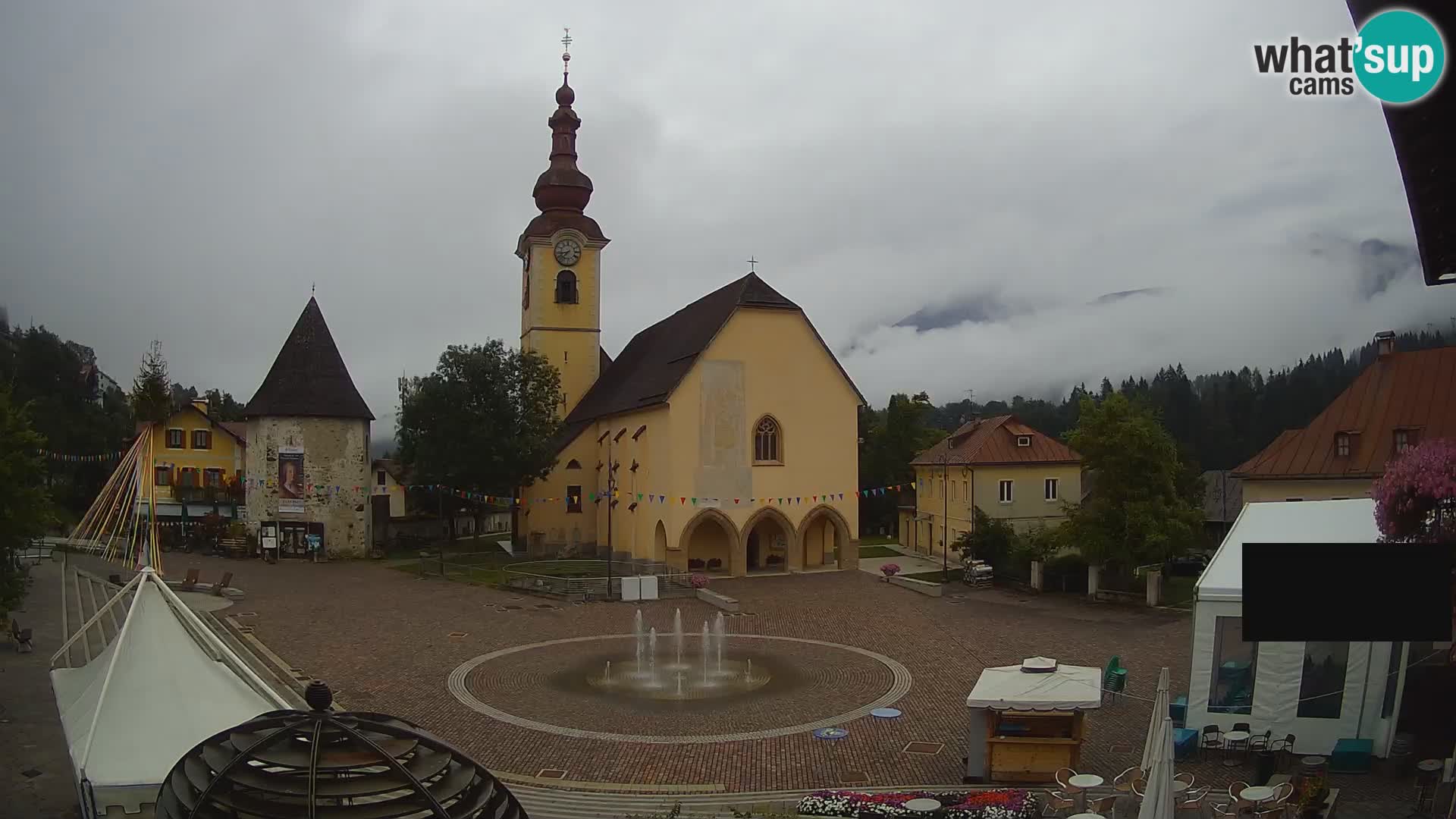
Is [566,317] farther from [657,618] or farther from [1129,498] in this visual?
[1129,498]

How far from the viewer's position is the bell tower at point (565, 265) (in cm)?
5022

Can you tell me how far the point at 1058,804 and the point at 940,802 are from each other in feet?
5.15

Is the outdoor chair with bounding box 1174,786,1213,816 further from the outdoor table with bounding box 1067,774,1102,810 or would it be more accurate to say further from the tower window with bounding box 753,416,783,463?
the tower window with bounding box 753,416,783,463

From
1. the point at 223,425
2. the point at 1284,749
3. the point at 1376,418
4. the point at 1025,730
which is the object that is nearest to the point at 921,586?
the point at 1376,418

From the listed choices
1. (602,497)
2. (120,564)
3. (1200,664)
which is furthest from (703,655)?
(602,497)

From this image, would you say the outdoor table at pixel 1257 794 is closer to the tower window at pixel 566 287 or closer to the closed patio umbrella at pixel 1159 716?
the closed patio umbrella at pixel 1159 716

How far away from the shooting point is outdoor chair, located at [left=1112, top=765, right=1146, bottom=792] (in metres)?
12.0

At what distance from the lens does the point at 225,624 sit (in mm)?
24828

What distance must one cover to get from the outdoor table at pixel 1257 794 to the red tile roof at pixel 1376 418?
20.8m

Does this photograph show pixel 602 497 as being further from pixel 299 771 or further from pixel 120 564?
pixel 299 771

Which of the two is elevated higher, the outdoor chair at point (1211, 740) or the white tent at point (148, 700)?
the white tent at point (148, 700)

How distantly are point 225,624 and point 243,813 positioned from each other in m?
22.1
